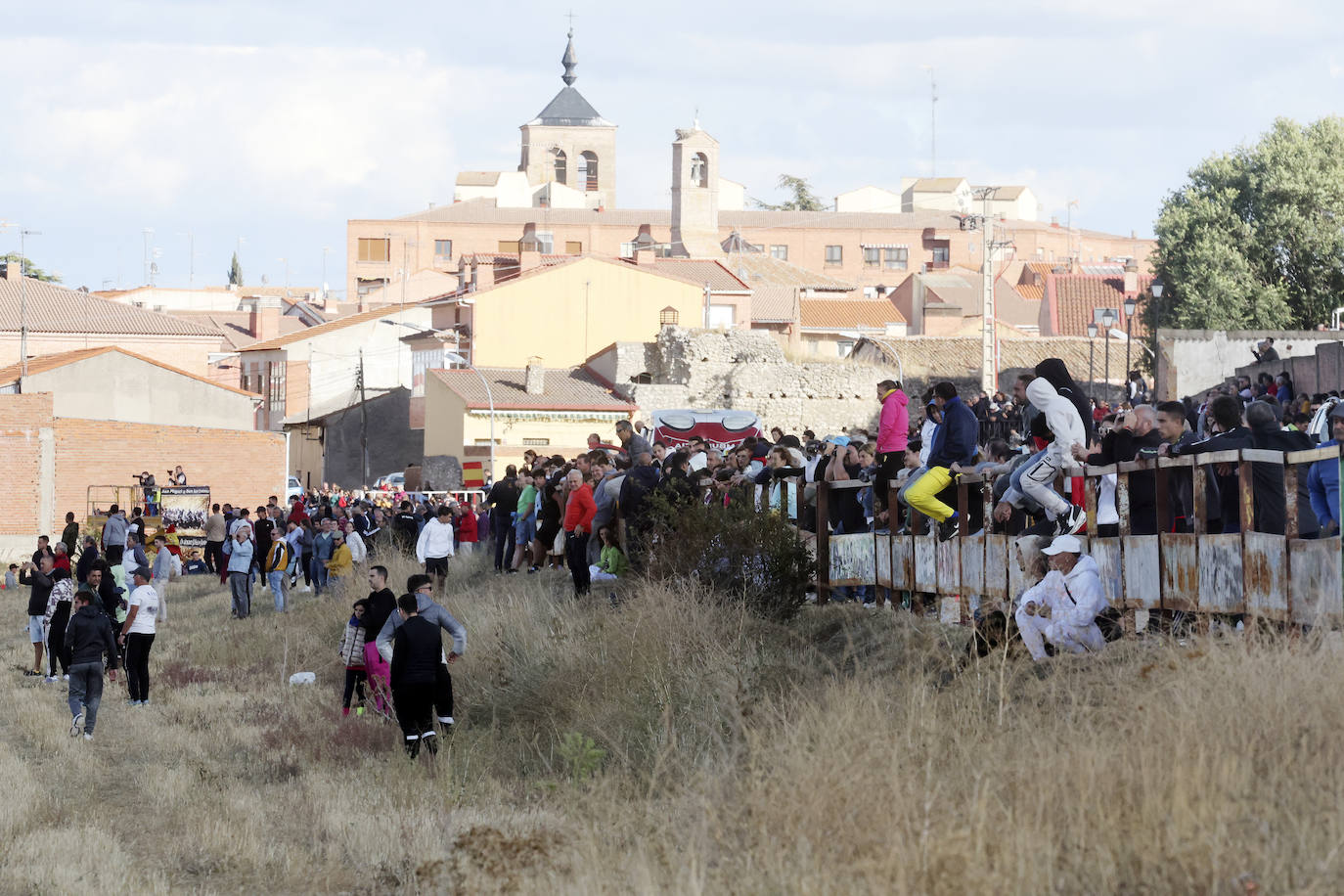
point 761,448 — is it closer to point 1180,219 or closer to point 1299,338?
point 1299,338

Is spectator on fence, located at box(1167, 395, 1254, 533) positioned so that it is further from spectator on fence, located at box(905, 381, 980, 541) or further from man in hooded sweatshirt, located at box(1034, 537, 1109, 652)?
spectator on fence, located at box(905, 381, 980, 541)

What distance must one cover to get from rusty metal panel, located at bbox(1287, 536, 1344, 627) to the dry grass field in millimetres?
496

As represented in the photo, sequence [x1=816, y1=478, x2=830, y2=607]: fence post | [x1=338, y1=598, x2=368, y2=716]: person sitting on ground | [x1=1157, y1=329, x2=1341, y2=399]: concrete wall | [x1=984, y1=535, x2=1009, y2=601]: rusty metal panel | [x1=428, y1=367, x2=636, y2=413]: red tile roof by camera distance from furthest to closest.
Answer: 1. [x1=428, y1=367, x2=636, y2=413]: red tile roof
2. [x1=1157, y1=329, x2=1341, y2=399]: concrete wall
3. [x1=816, y1=478, x2=830, y2=607]: fence post
4. [x1=338, y1=598, x2=368, y2=716]: person sitting on ground
5. [x1=984, y1=535, x2=1009, y2=601]: rusty metal panel

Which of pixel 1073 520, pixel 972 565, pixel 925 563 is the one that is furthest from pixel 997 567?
pixel 925 563

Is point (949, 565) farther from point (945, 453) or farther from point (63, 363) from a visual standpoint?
point (63, 363)

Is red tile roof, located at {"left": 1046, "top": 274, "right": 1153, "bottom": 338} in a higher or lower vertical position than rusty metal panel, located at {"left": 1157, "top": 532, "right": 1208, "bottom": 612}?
higher

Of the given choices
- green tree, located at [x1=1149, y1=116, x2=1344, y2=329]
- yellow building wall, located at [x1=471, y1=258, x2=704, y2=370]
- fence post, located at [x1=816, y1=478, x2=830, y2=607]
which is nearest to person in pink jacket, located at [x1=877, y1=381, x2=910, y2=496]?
fence post, located at [x1=816, y1=478, x2=830, y2=607]

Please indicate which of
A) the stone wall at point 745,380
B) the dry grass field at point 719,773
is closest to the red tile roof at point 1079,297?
the stone wall at point 745,380

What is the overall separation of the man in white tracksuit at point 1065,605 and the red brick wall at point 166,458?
1929 inches

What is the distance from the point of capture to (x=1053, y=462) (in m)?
12.0

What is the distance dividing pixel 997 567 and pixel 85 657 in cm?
975

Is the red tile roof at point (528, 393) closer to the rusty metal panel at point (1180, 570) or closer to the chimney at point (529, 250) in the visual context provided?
the chimney at point (529, 250)

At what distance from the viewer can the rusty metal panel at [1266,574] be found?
30.2ft

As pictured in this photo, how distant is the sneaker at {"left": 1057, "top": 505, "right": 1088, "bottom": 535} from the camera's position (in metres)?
12.0
